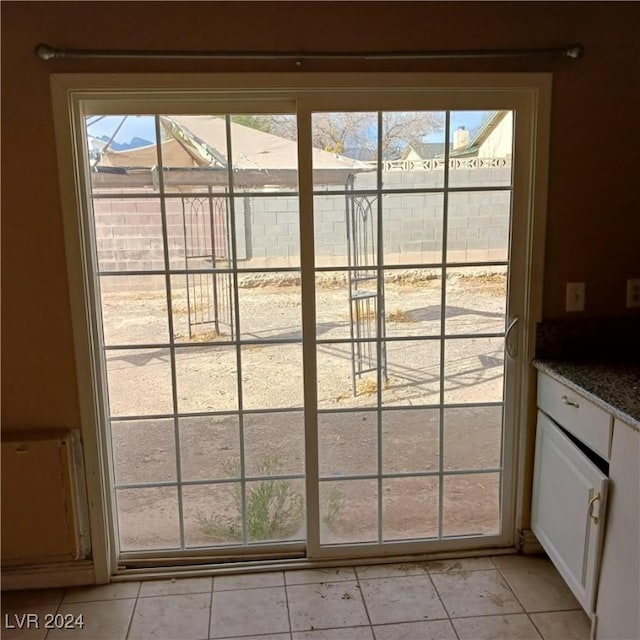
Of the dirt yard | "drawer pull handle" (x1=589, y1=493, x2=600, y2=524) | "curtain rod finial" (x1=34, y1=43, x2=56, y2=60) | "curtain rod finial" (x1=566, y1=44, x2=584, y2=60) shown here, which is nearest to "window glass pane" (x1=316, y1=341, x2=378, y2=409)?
the dirt yard

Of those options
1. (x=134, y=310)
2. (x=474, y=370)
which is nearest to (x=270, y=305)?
(x=134, y=310)

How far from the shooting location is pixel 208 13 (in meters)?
1.89

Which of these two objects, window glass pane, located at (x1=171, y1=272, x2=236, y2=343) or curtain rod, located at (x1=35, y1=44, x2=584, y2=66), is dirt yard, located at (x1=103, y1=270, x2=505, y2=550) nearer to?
window glass pane, located at (x1=171, y1=272, x2=236, y2=343)

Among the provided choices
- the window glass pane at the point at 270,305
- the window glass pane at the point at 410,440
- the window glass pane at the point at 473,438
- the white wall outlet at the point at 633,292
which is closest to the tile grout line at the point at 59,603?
the window glass pane at the point at 270,305

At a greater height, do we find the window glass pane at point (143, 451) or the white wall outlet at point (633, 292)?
the white wall outlet at point (633, 292)

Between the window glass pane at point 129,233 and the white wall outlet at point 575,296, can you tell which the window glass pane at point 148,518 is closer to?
the window glass pane at point 129,233

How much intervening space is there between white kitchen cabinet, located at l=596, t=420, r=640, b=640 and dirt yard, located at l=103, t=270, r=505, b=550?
0.69 m

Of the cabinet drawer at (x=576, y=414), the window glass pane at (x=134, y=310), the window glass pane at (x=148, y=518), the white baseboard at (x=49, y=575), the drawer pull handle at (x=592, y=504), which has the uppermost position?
the window glass pane at (x=134, y=310)

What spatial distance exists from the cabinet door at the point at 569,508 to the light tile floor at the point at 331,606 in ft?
0.60

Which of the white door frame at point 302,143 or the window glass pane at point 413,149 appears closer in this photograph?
the white door frame at point 302,143

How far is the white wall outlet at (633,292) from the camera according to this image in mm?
2201

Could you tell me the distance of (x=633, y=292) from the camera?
2207 mm

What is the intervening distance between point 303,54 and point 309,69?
5cm

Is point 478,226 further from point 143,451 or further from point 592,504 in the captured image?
point 143,451
